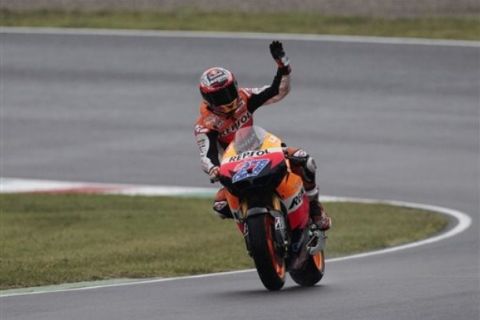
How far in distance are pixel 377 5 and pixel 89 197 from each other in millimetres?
12568

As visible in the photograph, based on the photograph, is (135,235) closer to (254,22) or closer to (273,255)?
(273,255)

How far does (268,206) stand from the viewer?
34.1 feet

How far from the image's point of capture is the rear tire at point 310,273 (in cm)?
1108

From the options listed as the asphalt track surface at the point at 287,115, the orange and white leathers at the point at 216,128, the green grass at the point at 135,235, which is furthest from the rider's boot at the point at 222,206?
the green grass at the point at 135,235

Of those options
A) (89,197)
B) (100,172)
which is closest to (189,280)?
(89,197)

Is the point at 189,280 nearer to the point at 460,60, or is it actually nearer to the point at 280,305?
the point at 280,305

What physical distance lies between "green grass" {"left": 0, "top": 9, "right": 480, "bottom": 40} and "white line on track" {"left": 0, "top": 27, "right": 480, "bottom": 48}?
0.32 m

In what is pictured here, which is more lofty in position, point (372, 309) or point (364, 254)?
point (372, 309)

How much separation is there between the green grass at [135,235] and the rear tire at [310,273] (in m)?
1.73

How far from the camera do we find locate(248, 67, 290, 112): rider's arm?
443 inches

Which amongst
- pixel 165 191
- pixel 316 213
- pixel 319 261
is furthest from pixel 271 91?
pixel 165 191

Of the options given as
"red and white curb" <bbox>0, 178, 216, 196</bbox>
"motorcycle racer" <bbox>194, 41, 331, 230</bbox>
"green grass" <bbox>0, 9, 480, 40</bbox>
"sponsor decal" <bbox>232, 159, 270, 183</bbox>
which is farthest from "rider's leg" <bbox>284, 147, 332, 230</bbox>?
"green grass" <bbox>0, 9, 480, 40</bbox>

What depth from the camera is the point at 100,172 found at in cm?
2025

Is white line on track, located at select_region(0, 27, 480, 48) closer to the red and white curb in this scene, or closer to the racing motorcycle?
the red and white curb
